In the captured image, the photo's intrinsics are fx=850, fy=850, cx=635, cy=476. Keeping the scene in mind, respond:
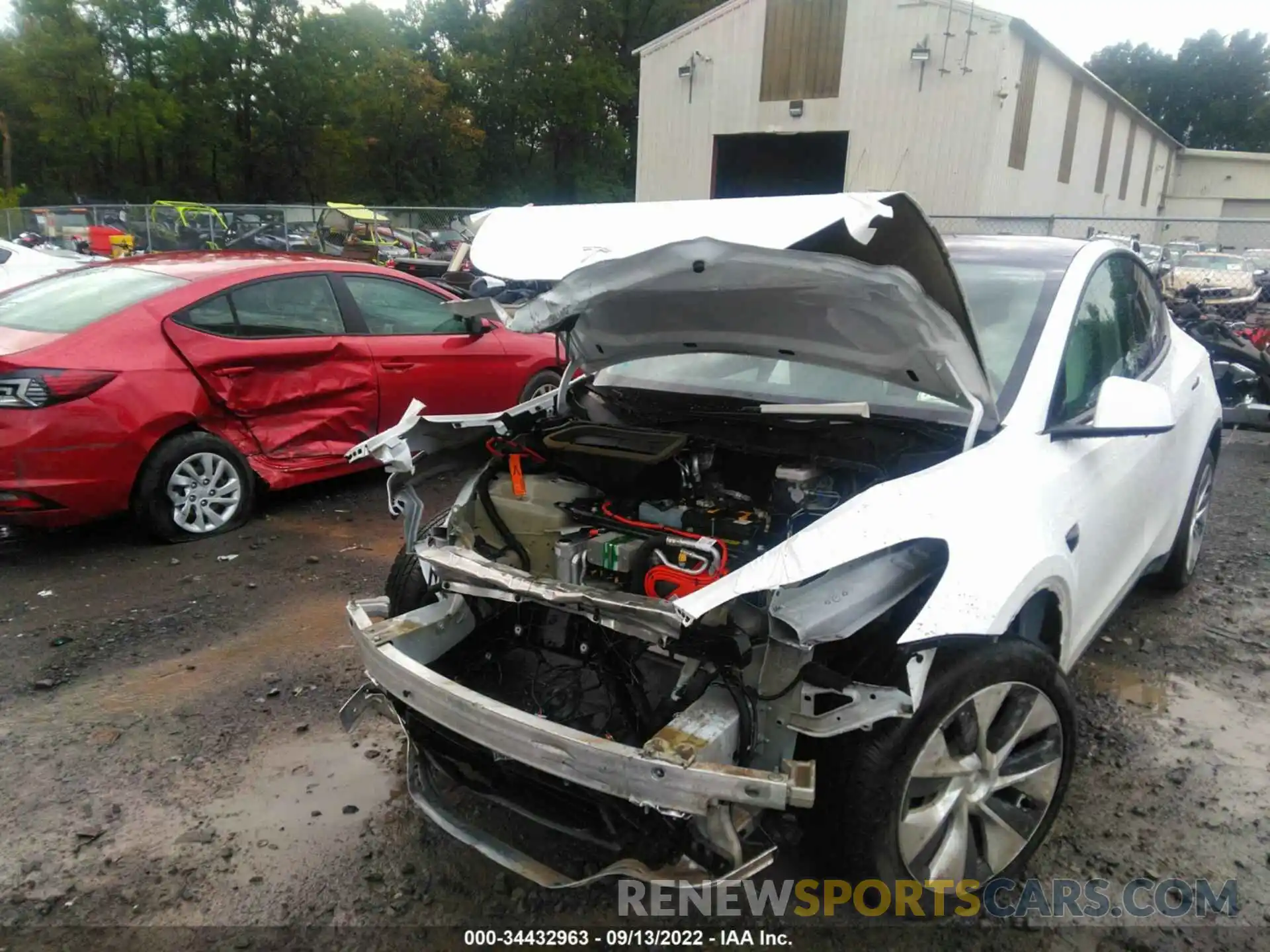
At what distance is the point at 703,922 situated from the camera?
230 cm

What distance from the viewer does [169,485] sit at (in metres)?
4.73

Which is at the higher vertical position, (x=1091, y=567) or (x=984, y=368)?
(x=984, y=368)

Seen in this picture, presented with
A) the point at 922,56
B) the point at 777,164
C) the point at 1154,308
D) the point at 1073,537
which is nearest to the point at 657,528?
the point at 1073,537

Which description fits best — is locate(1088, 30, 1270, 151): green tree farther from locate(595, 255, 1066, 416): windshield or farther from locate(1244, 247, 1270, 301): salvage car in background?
locate(595, 255, 1066, 416): windshield

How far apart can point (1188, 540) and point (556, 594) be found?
11.5ft

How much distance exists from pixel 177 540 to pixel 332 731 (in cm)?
234

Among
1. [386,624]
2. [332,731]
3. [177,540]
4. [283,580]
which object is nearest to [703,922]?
[386,624]

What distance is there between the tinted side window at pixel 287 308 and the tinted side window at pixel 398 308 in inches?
8.7

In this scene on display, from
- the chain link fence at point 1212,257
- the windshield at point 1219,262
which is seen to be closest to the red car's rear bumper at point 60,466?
the chain link fence at point 1212,257

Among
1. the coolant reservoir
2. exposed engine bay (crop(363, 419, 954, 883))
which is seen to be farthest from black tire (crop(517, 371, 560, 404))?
the coolant reservoir

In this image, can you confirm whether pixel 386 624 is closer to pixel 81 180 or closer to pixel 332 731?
pixel 332 731

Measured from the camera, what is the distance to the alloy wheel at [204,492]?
478 cm

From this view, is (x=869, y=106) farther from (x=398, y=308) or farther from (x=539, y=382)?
(x=398, y=308)

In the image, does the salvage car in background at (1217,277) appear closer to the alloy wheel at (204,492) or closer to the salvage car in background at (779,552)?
the salvage car in background at (779,552)
